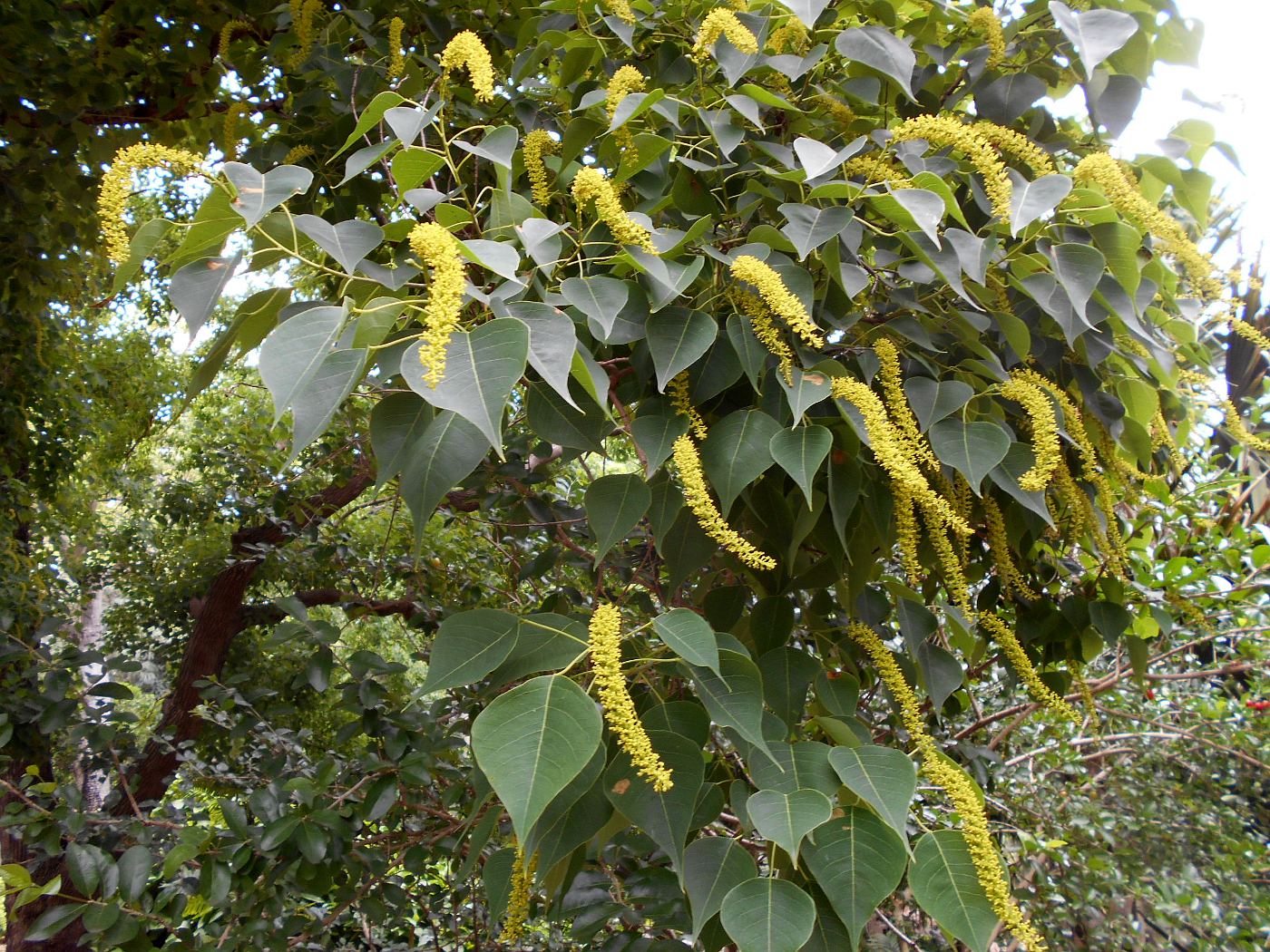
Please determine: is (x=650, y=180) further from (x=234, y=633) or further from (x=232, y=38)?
(x=234, y=633)

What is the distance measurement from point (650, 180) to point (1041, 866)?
1.98 metres

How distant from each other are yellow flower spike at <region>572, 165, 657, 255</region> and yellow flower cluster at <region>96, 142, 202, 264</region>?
37cm

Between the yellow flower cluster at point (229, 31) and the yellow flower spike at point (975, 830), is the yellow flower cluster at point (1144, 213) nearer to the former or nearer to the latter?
the yellow flower spike at point (975, 830)

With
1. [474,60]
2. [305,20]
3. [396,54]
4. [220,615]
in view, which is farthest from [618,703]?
[220,615]

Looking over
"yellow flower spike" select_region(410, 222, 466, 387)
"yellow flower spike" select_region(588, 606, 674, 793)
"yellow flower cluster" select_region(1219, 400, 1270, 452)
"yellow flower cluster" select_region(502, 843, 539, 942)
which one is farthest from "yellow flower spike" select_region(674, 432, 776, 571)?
"yellow flower cluster" select_region(1219, 400, 1270, 452)

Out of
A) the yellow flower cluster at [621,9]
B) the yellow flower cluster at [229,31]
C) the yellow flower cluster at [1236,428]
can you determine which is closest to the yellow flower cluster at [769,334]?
the yellow flower cluster at [621,9]

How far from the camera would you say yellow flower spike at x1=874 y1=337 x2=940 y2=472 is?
1028 millimetres

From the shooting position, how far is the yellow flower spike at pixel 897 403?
103 centimetres

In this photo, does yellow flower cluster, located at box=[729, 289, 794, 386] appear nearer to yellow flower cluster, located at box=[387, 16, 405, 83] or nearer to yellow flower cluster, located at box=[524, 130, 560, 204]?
yellow flower cluster, located at box=[524, 130, 560, 204]

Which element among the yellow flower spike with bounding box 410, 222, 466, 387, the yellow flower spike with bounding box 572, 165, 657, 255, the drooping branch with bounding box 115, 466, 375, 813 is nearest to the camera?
the yellow flower spike with bounding box 410, 222, 466, 387

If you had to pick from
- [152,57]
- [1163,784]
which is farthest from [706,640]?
[152,57]

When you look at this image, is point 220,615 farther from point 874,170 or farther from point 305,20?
point 874,170

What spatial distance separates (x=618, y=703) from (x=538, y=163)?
732mm

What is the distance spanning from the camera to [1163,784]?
264cm
